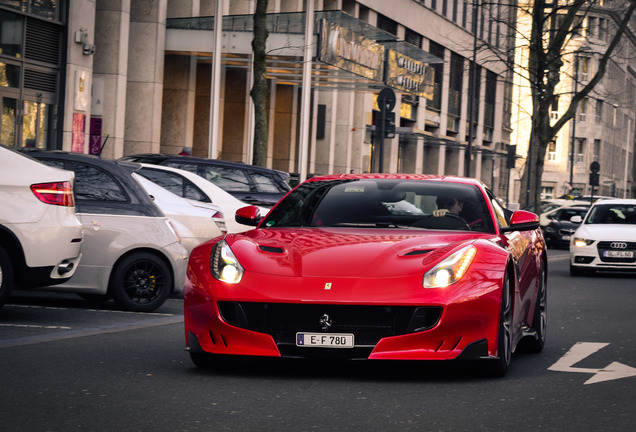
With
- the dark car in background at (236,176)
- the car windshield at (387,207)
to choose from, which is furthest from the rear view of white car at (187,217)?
the car windshield at (387,207)

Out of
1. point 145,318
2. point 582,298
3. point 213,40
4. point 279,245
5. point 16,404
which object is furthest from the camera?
point 213,40

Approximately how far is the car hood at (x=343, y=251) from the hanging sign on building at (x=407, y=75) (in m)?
30.2

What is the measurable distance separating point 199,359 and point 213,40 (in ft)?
80.5

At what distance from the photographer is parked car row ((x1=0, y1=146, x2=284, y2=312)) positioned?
1021 centimetres

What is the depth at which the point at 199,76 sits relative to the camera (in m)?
38.7

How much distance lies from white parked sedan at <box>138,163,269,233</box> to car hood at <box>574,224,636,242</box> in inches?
321

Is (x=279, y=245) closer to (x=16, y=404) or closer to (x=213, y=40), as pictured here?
(x=16, y=404)

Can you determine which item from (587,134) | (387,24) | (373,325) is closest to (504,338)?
(373,325)

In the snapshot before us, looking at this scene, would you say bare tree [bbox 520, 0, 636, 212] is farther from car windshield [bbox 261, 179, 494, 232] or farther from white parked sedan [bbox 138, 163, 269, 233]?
car windshield [bbox 261, 179, 494, 232]

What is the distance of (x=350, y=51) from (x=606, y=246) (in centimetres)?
1456

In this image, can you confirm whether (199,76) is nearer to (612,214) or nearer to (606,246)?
(612,214)

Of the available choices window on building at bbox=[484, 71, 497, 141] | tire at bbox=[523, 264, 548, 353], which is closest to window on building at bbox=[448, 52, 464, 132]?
window on building at bbox=[484, 71, 497, 141]

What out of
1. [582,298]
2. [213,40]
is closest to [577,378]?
[582,298]

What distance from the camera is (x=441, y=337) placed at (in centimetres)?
725
